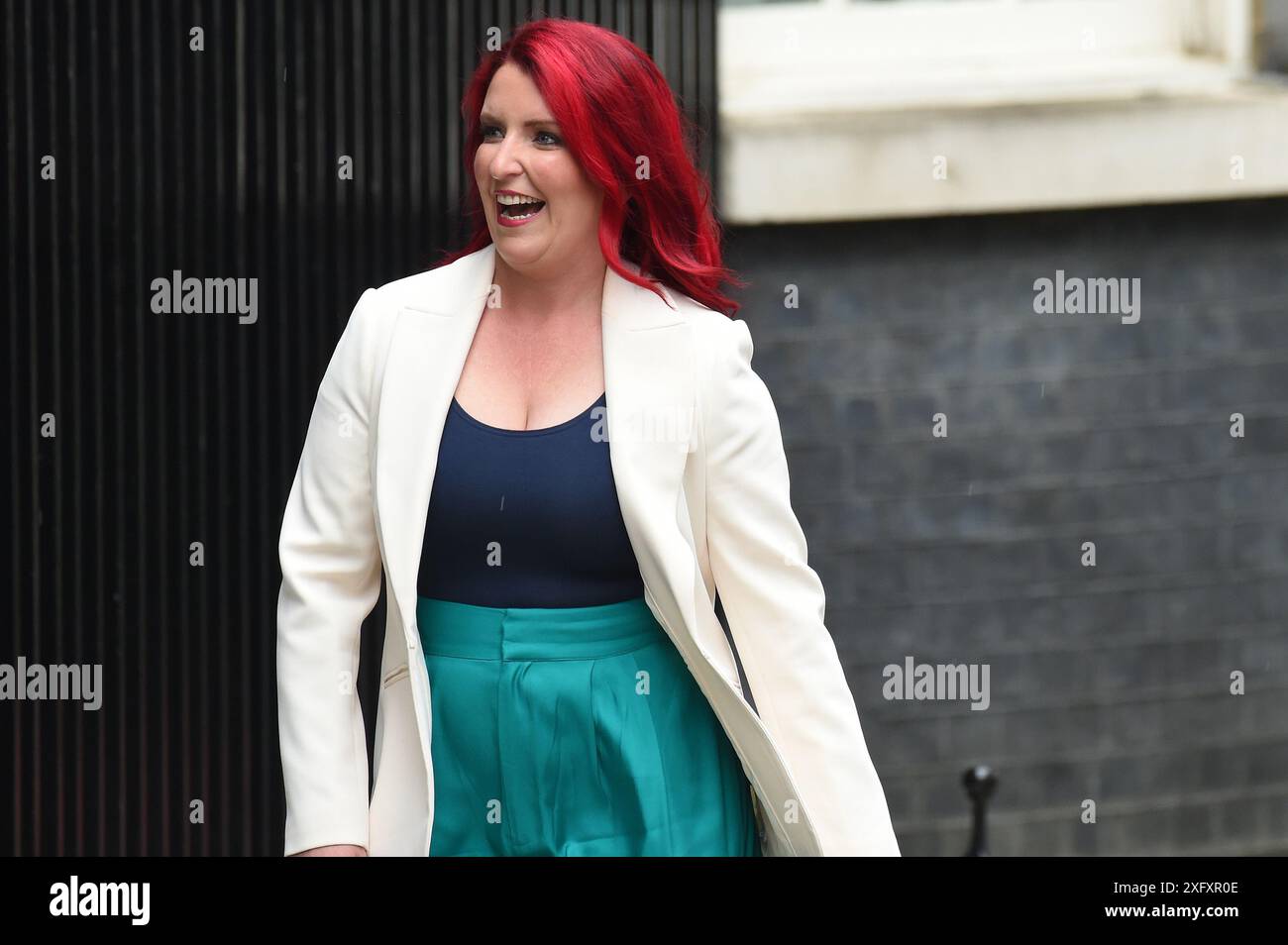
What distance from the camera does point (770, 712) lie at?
10.3ft

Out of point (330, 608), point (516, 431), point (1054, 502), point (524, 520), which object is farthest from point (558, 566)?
point (1054, 502)

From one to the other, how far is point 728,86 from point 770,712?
12.3 ft

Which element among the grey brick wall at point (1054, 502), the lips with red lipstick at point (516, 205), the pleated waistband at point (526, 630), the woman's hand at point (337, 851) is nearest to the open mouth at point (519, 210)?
the lips with red lipstick at point (516, 205)

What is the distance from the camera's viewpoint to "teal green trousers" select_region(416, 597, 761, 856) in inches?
121

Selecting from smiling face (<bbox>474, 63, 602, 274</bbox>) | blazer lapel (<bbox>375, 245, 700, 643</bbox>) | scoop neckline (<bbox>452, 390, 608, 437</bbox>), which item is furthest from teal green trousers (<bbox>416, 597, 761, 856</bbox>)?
smiling face (<bbox>474, 63, 602, 274</bbox>)

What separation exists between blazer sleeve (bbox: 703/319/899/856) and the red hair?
10.7 inches

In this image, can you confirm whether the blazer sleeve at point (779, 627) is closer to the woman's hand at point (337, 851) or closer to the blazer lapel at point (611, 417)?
the blazer lapel at point (611, 417)

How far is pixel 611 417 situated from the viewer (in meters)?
3.08

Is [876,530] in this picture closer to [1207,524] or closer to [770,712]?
[1207,524]

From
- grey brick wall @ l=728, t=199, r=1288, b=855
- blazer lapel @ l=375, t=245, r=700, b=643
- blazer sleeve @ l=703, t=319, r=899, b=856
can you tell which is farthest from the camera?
grey brick wall @ l=728, t=199, r=1288, b=855

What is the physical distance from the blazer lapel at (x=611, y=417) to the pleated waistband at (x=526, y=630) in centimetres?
9

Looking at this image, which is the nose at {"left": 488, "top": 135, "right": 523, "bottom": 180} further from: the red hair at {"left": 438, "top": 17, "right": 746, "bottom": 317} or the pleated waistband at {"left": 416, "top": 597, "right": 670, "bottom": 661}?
the pleated waistband at {"left": 416, "top": 597, "right": 670, "bottom": 661}

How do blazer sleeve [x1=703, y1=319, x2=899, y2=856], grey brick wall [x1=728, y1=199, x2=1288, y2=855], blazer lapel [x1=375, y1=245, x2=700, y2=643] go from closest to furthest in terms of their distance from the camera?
blazer lapel [x1=375, y1=245, x2=700, y2=643]
blazer sleeve [x1=703, y1=319, x2=899, y2=856]
grey brick wall [x1=728, y1=199, x2=1288, y2=855]

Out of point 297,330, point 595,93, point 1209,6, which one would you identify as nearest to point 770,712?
point 595,93
